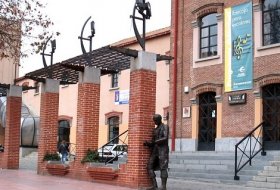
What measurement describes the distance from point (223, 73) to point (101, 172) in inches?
319

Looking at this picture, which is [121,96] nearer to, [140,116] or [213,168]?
[213,168]

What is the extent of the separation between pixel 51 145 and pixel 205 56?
7.86 metres

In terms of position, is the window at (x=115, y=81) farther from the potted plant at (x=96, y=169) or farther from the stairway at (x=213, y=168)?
the potted plant at (x=96, y=169)

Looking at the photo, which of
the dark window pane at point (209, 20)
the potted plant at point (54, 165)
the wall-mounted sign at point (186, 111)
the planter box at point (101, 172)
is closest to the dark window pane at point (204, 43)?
the dark window pane at point (209, 20)

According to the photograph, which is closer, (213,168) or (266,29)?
(213,168)

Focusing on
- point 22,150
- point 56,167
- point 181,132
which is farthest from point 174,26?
point 22,150

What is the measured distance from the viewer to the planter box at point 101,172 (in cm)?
1448

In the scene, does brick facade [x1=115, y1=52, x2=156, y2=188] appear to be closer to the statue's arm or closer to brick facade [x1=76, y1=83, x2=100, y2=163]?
the statue's arm

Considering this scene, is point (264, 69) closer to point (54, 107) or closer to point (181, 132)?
point (181, 132)

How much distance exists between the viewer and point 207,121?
71.1 feet

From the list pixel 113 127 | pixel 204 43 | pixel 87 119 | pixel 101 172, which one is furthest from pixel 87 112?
pixel 113 127

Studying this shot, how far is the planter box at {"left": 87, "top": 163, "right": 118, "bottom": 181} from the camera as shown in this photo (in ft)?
47.5

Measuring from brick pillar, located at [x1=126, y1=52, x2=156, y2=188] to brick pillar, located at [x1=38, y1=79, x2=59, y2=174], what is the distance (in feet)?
20.1

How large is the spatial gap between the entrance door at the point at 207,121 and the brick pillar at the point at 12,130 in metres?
8.09
